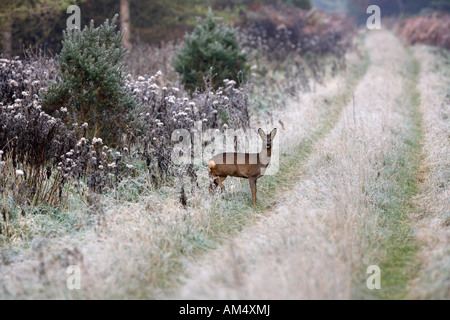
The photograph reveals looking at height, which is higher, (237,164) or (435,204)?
(237,164)

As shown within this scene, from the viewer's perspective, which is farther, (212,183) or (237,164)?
(212,183)

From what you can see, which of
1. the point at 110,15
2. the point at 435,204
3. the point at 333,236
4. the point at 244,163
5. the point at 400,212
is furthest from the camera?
the point at 110,15

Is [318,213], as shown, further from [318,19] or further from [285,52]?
[318,19]

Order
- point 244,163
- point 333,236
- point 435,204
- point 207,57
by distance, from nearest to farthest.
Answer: point 333,236 → point 435,204 → point 244,163 → point 207,57

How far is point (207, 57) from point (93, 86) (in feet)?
14.9

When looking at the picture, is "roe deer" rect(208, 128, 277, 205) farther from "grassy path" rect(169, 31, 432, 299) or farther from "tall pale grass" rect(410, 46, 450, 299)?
"tall pale grass" rect(410, 46, 450, 299)

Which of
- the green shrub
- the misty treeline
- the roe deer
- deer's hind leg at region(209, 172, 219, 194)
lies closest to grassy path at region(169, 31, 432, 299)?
the roe deer

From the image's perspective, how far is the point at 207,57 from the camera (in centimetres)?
1122

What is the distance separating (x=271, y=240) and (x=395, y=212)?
2052 millimetres

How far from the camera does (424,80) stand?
1523 cm

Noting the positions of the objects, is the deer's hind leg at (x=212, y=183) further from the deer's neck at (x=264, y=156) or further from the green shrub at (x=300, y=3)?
the green shrub at (x=300, y=3)

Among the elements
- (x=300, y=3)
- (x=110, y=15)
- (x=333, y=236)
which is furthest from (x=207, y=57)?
(x=300, y=3)

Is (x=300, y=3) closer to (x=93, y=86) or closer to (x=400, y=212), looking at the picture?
(x=93, y=86)

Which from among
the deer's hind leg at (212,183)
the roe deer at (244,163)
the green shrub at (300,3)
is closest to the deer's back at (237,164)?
the roe deer at (244,163)
